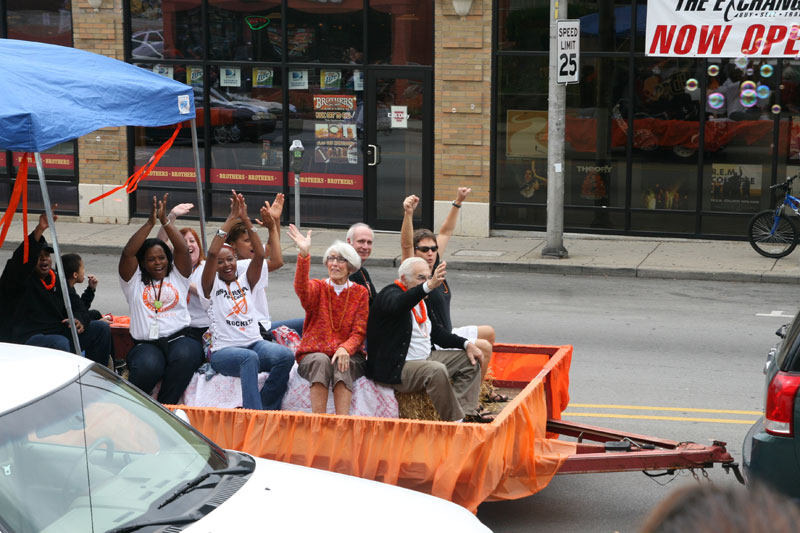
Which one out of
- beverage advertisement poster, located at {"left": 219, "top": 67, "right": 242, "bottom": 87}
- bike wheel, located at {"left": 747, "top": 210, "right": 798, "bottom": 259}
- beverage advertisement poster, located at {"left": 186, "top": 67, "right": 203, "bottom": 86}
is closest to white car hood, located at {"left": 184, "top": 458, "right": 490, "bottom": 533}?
bike wheel, located at {"left": 747, "top": 210, "right": 798, "bottom": 259}

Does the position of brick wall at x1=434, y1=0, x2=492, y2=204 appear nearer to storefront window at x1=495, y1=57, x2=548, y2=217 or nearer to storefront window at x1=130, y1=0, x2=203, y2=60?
storefront window at x1=495, y1=57, x2=548, y2=217

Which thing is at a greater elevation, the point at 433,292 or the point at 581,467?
the point at 433,292

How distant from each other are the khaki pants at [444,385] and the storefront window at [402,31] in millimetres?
11519

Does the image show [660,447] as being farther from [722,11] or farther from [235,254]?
[722,11]

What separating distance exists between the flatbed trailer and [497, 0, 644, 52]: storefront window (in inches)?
470

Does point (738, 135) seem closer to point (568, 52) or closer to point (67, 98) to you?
point (568, 52)

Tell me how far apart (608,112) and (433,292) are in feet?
35.5

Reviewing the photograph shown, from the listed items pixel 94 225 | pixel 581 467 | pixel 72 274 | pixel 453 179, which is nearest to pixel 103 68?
pixel 72 274

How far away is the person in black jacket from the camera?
24.7 ft

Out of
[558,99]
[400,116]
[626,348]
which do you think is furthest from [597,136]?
[626,348]

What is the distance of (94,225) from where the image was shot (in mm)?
19656

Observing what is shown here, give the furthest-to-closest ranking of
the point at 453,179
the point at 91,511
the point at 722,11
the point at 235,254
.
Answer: the point at 453,179
the point at 722,11
the point at 235,254
the point at 91,511

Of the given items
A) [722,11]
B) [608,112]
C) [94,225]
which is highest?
[722,11]

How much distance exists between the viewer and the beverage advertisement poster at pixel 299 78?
18.8 meters
